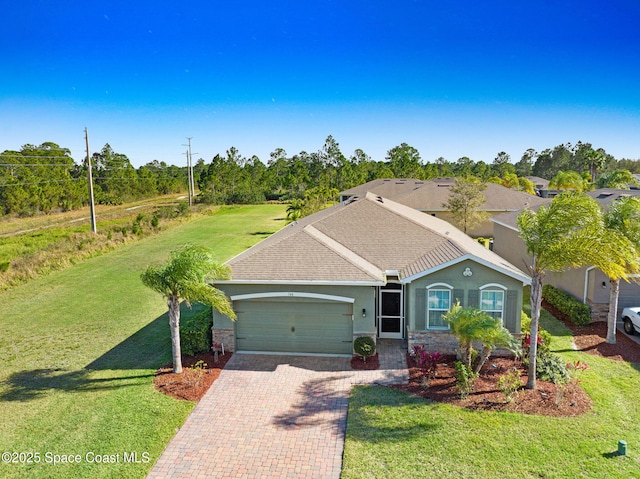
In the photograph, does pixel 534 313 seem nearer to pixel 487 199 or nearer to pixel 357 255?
pixel 357 255

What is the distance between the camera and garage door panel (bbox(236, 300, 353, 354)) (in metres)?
14.6

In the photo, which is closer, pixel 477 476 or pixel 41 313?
pixel 477 476

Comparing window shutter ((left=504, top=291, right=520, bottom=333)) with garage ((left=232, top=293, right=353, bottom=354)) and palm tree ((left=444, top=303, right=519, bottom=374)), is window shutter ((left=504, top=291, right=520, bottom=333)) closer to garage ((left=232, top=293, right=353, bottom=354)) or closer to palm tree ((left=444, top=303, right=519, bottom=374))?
palm tree ((left=444, top=303, right=519, bottom=374))

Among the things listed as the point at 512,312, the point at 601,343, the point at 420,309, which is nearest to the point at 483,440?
the point at 420,309

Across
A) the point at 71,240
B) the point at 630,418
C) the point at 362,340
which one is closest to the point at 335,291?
the point at 362,340

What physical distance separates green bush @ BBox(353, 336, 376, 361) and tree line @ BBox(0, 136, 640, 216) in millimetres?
40085

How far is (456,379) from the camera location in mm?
12539

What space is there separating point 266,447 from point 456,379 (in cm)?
574

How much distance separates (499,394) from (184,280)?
9056 mm

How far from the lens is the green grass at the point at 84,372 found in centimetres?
998

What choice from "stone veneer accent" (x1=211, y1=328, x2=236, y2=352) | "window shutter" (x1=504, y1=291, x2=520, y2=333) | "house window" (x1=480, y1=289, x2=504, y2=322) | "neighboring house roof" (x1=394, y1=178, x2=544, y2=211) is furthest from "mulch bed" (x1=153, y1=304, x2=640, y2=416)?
"neighboring house roof" (x1=394, y1=178, x2=544, y2=211)

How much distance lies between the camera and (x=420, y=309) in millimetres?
14328

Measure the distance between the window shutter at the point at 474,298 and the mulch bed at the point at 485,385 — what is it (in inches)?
70.0

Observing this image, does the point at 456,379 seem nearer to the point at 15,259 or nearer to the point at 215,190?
the point at 15,259
